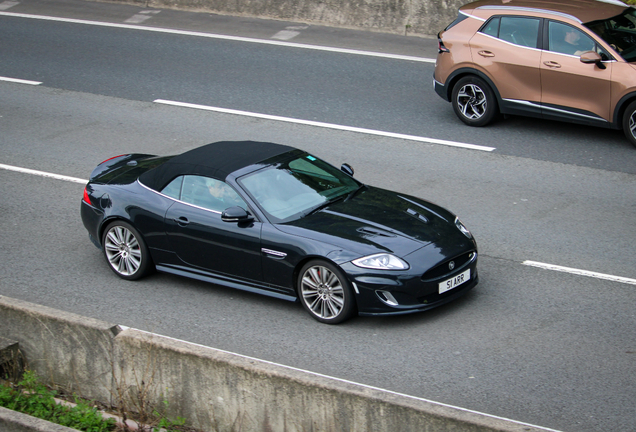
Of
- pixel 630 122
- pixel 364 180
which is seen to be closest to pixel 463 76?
pixel 630 122

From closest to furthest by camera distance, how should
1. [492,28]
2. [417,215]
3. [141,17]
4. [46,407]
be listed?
[46,407], [417,215], [492,28], [141,17]

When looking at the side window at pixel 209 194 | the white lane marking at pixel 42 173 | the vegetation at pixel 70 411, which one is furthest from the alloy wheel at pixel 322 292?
the white lane marking at pixel 42 173

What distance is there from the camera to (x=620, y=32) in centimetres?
1145

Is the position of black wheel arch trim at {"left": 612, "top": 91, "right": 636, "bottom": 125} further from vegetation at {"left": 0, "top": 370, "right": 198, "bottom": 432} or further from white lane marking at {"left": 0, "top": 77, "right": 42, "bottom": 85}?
white lane marking at {"left": 0, "top": 77, "right": 42, "bottom": 85}

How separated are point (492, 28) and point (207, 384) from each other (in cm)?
860

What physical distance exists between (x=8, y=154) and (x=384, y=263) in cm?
760

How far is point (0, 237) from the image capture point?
946cm

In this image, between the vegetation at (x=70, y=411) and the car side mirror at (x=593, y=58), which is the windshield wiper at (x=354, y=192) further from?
the car side mirror at (x=593, y=58)

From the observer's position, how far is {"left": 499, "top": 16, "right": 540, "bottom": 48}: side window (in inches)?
463

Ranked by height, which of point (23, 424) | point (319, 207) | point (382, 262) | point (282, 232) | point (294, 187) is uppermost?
point (294, 187)

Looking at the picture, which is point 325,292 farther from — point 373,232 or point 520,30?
point 520,30

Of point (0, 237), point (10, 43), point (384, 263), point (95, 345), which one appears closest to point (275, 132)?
point (0, 237)

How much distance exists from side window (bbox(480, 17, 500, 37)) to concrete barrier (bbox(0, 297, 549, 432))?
829cm

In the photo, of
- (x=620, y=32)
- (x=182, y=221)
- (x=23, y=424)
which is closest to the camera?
(x=23, y=424)
